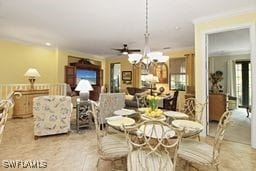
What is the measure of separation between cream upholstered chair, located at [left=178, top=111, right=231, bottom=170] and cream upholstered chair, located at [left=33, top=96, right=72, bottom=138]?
2785 mm

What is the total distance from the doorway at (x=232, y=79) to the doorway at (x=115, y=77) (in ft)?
18.2

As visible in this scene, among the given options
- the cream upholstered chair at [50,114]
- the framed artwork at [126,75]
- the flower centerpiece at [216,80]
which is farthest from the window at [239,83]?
the cream upholstered chair at [50,114]

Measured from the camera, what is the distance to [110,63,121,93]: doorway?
A: 34.2 feet

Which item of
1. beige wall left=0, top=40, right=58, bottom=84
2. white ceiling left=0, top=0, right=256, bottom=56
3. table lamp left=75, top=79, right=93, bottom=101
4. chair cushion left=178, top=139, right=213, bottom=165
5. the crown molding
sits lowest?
chair cushion left=178, top=139, right=213, bottom=165

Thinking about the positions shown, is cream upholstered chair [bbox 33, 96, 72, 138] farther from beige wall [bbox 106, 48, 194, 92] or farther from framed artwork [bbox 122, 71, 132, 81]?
framed artwork [bbox 122, 71, 132, 81]

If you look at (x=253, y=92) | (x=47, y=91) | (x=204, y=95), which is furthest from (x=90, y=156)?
(x=47, y=91)

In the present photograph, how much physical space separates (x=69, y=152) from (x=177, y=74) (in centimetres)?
585

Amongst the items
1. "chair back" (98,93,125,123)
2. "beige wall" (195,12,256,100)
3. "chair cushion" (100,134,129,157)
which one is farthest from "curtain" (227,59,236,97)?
"chair cushion" (100,134,129,157)

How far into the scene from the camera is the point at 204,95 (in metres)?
4.21

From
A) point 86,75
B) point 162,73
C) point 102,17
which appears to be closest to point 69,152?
point 102,17

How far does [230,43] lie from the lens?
5777mm

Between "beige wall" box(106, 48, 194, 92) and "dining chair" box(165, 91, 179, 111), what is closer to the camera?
"dining chair" box(165, 91, 179, 111)

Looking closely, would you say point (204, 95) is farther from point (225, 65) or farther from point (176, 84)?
point (176, 84)

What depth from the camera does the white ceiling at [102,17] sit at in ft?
11.2
